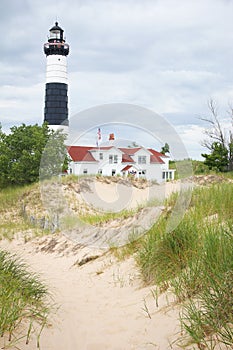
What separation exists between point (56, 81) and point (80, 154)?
8396 millimetres

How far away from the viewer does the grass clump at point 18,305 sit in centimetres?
339

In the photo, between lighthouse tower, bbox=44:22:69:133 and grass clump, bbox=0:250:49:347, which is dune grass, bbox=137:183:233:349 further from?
lighthouse tower, bbox=44:22:69:133

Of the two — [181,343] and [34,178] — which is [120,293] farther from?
[34,178]

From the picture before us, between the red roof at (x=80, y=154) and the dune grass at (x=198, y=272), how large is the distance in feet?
45.7

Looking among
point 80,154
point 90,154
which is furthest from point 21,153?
point 90,154

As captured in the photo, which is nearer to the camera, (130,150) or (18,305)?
(18,305)

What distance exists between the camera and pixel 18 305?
3809 millimetres

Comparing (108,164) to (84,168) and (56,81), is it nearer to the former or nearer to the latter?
(84,168)

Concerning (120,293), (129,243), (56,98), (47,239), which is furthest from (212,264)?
(56,98)

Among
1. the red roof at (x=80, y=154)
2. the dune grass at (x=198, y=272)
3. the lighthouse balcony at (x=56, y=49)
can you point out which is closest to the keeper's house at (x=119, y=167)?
the red roof at (x=80, y=154)

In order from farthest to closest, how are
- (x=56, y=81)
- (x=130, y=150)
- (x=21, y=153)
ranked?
(x=56, y=81)
(x=21, y=153)
(x=130, y=150)

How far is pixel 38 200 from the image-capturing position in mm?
17672

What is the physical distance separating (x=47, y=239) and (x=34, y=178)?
12.3m

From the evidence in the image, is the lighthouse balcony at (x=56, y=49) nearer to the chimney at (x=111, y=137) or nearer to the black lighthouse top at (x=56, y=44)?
the black lighthouse top at (x=56, y=44)
